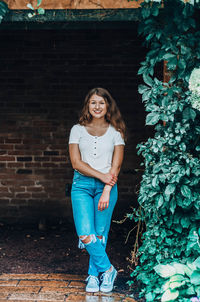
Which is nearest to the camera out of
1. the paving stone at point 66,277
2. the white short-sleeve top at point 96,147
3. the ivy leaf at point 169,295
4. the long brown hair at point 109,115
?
the ivy leaf at point 169,295

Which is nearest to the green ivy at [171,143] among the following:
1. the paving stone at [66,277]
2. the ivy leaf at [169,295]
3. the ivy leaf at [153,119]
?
the ivy leaf at [153,119]

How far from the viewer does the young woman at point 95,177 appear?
358 cm

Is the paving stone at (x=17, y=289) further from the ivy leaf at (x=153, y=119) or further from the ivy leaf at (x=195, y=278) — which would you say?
the ivy leaf at (x=153, y=119)

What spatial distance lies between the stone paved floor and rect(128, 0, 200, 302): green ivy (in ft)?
1.55

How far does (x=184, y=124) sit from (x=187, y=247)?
1.12 m

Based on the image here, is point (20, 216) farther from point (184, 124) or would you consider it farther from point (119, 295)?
point (184, 124)

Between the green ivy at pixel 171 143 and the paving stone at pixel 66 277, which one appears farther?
the paving stone at pixel 66 277

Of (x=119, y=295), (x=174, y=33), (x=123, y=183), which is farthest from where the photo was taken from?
(x=123, y=183)

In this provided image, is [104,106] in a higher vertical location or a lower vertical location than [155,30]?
lower

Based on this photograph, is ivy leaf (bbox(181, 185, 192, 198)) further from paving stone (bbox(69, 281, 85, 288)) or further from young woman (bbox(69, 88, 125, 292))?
paving stone (bbox(69, 281, 85, 288))

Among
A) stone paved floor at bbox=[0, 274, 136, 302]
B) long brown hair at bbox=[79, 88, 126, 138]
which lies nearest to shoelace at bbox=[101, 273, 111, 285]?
stone paved floor at bbox=[0, 274, 136, 302]

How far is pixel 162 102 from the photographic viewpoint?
3.36m

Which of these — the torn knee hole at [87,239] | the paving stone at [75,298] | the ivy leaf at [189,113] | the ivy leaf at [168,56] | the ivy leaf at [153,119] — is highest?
the ivy leaf at [168,56]

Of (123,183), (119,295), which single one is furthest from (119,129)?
(123,183)
